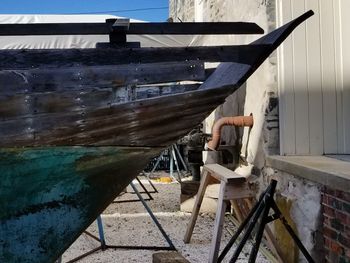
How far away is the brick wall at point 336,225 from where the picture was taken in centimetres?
270

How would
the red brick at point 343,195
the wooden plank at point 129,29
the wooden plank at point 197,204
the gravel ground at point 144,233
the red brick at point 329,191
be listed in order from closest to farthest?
the wooden plank at point 129,29 → the red brick at point 343,195 → the red brick at point 329,191 → the gravel ground at point 144,233 → the wooden plank at point 197,204

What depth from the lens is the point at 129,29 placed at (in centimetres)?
206

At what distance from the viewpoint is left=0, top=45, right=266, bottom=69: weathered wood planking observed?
1.91 meters

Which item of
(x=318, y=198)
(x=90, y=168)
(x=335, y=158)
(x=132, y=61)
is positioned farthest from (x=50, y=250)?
(x=335, y=158)

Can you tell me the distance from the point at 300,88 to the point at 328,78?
0.85 feet

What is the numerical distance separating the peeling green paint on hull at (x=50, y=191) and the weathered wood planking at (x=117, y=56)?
0.41 metres

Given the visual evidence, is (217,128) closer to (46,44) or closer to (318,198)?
(318,198)

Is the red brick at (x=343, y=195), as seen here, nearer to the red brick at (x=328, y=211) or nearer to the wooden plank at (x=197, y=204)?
the red brick at (x=328, y=211)

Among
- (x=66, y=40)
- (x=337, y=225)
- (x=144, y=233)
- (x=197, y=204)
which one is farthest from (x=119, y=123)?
(x=66, y=40)

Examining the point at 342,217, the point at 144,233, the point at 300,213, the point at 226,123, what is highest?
the point at 226,123

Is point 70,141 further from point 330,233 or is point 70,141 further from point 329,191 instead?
point 330,233

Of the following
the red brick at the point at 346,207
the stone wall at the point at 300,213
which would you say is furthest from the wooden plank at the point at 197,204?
the red brick at the point at 346,207

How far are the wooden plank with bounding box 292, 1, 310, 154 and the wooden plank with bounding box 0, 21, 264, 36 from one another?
5.33 feet

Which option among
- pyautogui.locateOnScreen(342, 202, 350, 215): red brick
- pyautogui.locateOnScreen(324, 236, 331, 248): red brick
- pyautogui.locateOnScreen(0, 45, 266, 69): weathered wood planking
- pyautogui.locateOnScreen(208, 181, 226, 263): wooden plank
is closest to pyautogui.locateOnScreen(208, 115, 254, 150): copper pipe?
pyautogui.locateOnScreen(208, 181, 226, 263): wooden plank
